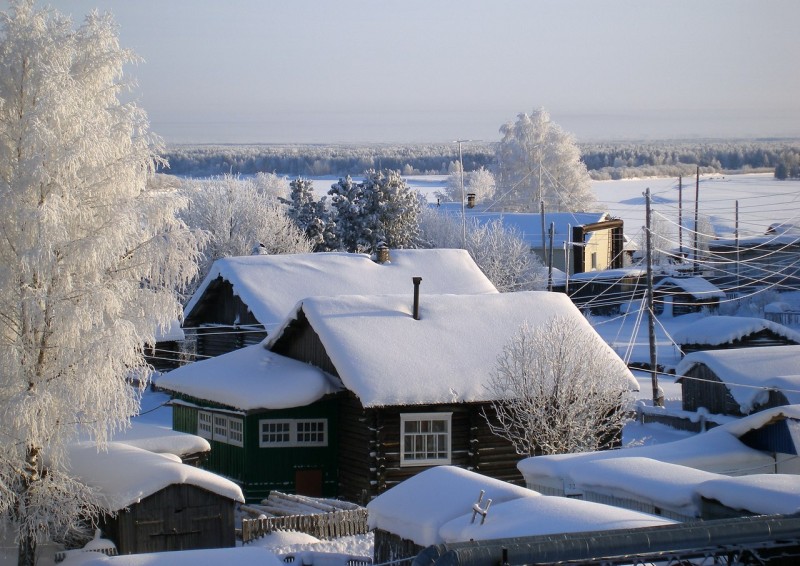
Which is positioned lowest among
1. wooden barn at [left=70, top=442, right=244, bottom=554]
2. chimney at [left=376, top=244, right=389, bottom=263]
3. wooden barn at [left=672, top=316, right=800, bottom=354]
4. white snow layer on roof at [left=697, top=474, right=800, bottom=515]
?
wooden barn at [left=672, top=316, right=800, bottom=354]

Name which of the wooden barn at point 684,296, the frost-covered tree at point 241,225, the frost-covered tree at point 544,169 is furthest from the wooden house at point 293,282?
the frost-covered tree at point 544,169

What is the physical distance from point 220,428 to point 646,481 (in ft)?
46.4

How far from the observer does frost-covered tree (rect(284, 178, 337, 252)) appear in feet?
211

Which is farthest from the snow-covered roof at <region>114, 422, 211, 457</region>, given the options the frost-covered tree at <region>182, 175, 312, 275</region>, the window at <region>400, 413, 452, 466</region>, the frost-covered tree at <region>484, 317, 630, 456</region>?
the frost-covered tree at <region>182, 175, 312, 275</region>

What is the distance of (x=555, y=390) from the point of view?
23438 mm

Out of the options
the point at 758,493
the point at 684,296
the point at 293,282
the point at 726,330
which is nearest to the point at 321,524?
the point at 758,493

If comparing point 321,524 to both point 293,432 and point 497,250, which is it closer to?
point 293,432

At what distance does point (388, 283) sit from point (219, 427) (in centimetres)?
978

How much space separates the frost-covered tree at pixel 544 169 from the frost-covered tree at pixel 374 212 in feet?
110

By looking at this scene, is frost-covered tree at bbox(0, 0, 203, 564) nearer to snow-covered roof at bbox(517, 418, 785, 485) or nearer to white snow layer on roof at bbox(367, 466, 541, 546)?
white snow layer on roof at bbox(367, 466, 541, 546)

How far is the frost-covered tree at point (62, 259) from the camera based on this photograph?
677 inches

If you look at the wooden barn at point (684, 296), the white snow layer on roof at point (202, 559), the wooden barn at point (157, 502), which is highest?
the white snow layer on roof at point (202, 559)

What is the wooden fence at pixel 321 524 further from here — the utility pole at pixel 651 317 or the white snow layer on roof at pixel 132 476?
the utility pole at pixel 651 317

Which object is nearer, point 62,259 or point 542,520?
point 542,520
